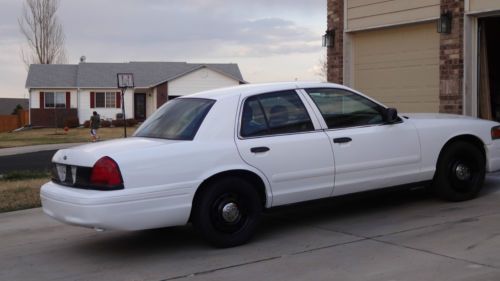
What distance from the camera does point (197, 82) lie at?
50.2m

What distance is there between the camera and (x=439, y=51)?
1112 cm

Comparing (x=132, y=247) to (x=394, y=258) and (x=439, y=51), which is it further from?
(x=439, y=51)

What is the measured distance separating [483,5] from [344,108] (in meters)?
4.55

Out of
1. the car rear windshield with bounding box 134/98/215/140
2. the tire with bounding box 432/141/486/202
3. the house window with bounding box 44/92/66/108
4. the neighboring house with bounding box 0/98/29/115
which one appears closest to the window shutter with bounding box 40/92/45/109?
the house window with bounding box 44/92/66/108

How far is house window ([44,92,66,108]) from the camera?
49.7 meters

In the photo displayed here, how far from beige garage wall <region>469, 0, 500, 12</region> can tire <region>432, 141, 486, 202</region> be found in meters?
3.43

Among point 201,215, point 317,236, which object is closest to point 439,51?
point 317,236

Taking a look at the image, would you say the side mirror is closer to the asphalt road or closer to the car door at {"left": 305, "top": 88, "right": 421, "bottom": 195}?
the car door at {"left": 305, "top": 88, "right": 421, "bottom": 195}

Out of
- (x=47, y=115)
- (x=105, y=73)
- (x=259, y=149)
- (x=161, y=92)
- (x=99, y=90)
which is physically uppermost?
(x=105, y=73)

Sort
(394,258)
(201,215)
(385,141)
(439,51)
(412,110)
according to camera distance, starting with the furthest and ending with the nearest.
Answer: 1. (412,110)
2. (439,51)
3. (385,141)
4. (201,215)
5. (394,258)

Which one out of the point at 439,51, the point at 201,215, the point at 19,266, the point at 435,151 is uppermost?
the point at 439,51

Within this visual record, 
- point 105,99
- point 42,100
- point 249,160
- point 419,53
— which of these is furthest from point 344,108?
point 42,100

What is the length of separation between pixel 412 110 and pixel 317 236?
5976 millimetres

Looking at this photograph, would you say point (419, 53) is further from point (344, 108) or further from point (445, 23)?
point (344, 108)
